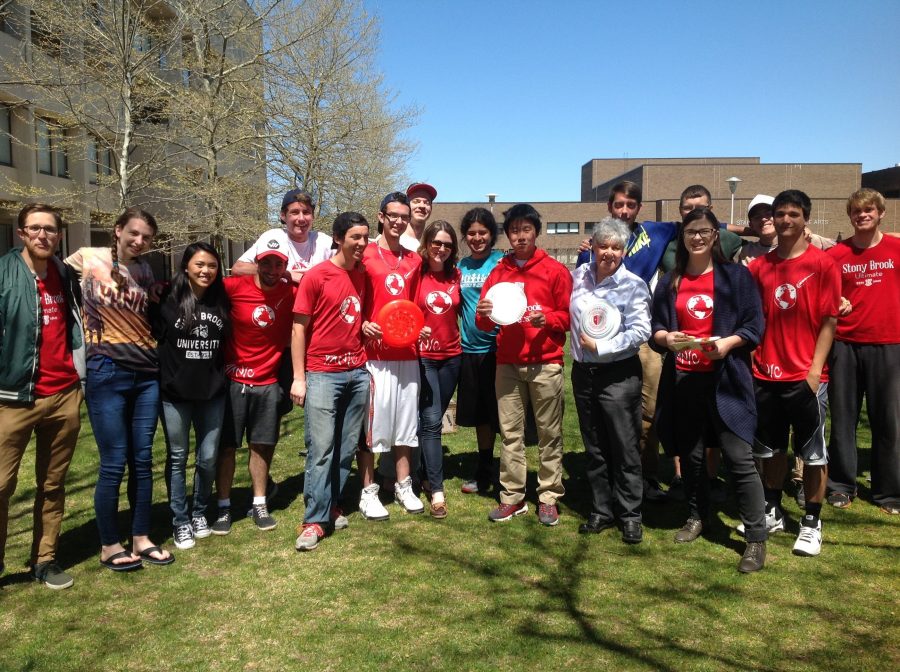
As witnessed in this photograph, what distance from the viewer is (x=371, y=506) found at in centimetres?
495

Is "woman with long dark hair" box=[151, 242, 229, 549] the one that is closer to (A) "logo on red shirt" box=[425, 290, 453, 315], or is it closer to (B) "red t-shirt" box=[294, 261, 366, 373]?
(B) "red t-shirt" box=[294, 261, 366, 373]

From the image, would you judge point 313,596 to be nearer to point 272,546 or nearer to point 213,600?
point 213,600

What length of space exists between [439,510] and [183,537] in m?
1.80

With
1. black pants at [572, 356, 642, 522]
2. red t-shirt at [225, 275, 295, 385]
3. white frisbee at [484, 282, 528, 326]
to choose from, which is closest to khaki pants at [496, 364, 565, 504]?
black pants at [572, 356, 642, 522]

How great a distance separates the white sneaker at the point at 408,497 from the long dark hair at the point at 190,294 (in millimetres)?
1864

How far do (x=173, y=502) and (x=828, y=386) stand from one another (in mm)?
4918

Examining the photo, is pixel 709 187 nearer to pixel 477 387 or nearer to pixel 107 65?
pixel 107 65

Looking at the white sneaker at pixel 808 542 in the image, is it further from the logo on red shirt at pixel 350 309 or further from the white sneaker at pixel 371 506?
the logo on red shirt at pixel 350 309

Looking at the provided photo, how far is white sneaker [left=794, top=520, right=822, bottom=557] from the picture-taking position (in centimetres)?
415

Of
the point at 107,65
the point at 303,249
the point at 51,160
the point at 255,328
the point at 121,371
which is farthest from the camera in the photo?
the point at 51,160

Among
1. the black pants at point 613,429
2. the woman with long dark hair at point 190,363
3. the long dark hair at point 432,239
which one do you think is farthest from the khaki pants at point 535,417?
the woman with long dark hair at point 190,363

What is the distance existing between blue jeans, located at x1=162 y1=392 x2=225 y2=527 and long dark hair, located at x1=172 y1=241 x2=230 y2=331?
0.54 meters

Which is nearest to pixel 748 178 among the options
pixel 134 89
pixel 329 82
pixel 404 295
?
pixel 329 82

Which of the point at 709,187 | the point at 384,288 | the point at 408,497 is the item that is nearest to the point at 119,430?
the point at 384,288
